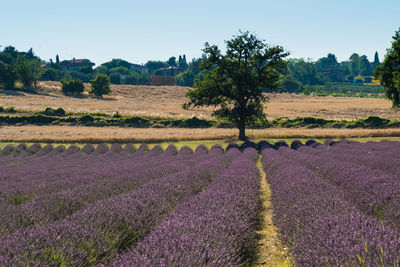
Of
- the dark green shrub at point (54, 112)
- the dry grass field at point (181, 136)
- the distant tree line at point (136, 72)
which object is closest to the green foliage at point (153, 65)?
the distant tree line at point (136, 72)

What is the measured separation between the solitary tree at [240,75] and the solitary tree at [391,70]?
24.8 feet

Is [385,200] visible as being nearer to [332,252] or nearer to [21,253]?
[332,252]

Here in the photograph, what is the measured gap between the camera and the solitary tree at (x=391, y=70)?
23.1m

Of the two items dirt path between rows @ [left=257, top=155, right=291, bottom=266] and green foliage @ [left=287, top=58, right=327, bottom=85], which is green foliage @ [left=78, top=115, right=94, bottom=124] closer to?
dirt path between rows @ [left=257, top=155, right=291, bottom=266]

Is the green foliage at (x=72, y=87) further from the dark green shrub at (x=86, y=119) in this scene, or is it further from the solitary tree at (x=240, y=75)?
the solitary tree at (x=240, y=75)

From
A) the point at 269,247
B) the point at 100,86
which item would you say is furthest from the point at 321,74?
the point at 269,247

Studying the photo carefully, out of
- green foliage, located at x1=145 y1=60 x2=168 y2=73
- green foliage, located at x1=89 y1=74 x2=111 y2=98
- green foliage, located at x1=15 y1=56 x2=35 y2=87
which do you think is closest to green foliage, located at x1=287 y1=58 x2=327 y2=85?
green foliage, located at x1=145 y1=60 x2=168 y2=73

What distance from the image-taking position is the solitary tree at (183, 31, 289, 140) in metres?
26.8

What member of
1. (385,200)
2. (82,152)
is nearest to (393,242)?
(385,200)

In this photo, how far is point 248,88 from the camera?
26.9 metres

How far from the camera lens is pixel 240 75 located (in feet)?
86.4

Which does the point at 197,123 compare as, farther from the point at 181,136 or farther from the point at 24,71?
the point at 24,71

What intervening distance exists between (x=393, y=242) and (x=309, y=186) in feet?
11.0

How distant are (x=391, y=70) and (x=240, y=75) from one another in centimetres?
1161
